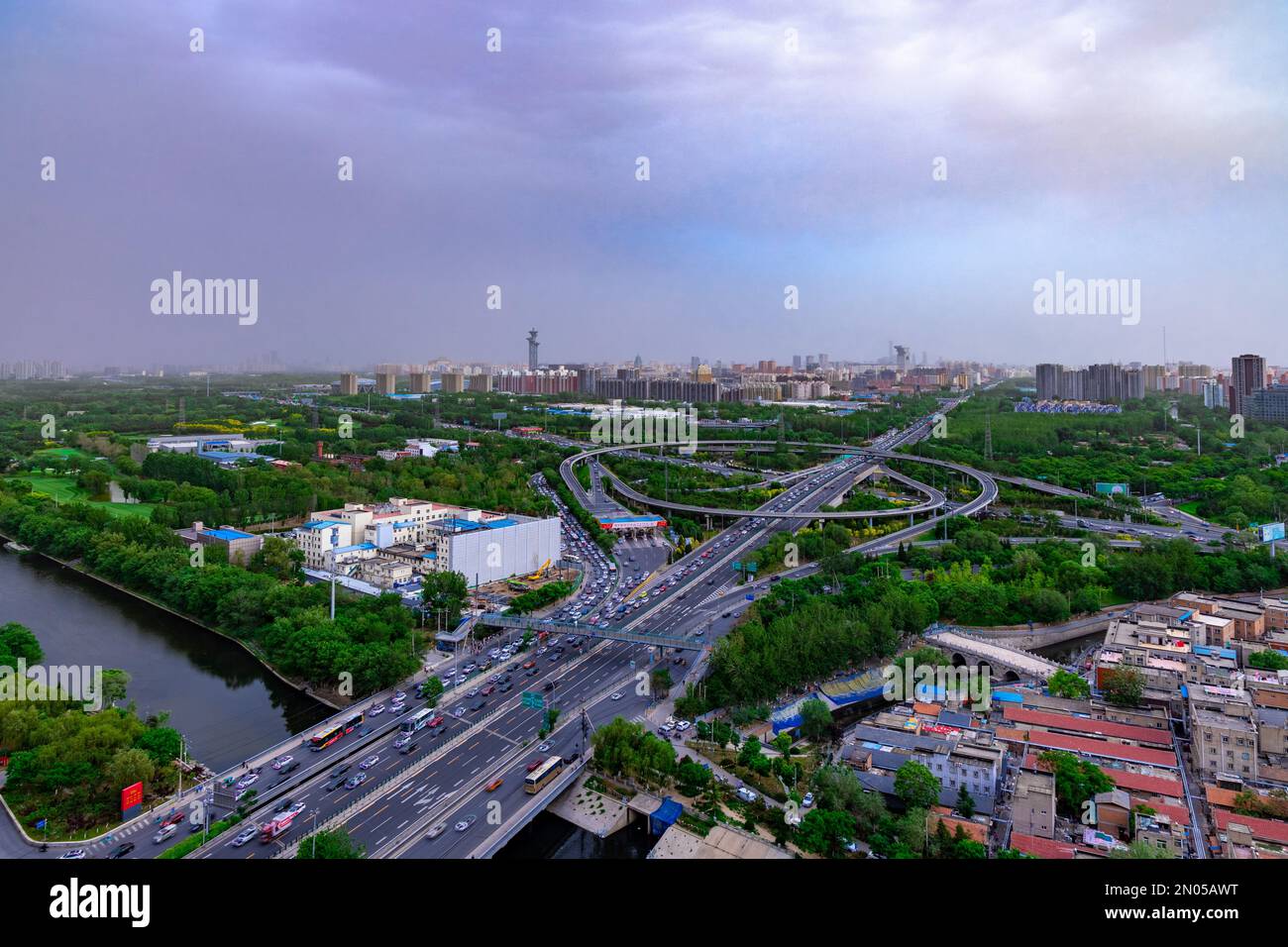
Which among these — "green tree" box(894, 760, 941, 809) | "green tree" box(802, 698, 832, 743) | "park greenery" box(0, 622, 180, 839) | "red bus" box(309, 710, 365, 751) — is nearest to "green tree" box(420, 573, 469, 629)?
"red bus" box(309, 710, 365, 751)

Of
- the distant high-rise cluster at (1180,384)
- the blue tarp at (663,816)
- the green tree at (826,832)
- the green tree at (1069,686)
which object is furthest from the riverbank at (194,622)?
the distant high-rise cluster at (1180,384)

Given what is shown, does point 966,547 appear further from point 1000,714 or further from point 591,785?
point 591,785

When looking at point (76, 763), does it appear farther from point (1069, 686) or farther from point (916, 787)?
point (1069, 686)

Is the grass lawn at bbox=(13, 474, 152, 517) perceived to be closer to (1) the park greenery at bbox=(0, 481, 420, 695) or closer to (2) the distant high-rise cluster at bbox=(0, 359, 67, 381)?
(1) the park greenery at bbox=(0, 481, 420, 695)

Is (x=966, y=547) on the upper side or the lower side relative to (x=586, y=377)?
lower

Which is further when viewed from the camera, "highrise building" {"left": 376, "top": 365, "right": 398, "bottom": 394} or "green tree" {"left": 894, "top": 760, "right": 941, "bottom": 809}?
"highrise building" {"left": 376, "top": 365, "right": 398, "bottom": 394}

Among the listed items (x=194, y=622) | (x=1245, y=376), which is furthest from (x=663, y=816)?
(x=1245, y=376)
